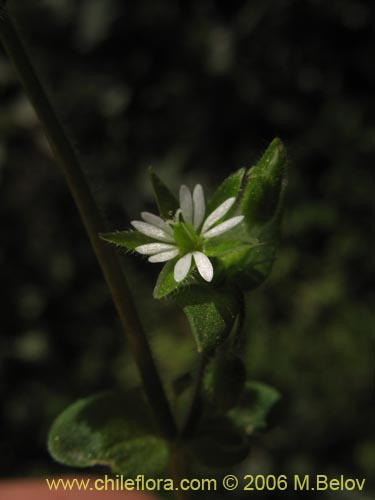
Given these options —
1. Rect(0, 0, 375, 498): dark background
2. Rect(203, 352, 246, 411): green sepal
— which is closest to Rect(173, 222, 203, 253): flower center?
Rect(203, 352, 246, 411): green sepal

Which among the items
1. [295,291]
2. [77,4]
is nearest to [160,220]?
[295,291]

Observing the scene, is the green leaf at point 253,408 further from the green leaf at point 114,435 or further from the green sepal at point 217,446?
the green leaf at point 114,435

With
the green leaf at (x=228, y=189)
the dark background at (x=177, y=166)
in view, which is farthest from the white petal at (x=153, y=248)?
the dark background at (x=177, y=166)

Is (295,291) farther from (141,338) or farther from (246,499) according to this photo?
(141,338)

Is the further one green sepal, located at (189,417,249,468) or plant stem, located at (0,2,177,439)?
green sepal, located at (189,417,249,468)

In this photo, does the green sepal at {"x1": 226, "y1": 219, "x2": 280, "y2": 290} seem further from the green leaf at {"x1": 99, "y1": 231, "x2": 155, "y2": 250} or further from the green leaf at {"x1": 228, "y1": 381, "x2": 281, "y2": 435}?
the green leaf at {"x1": 228, "y1": 381, "x2": 281, "y2": 435}

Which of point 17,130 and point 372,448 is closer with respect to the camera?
point 372,448
